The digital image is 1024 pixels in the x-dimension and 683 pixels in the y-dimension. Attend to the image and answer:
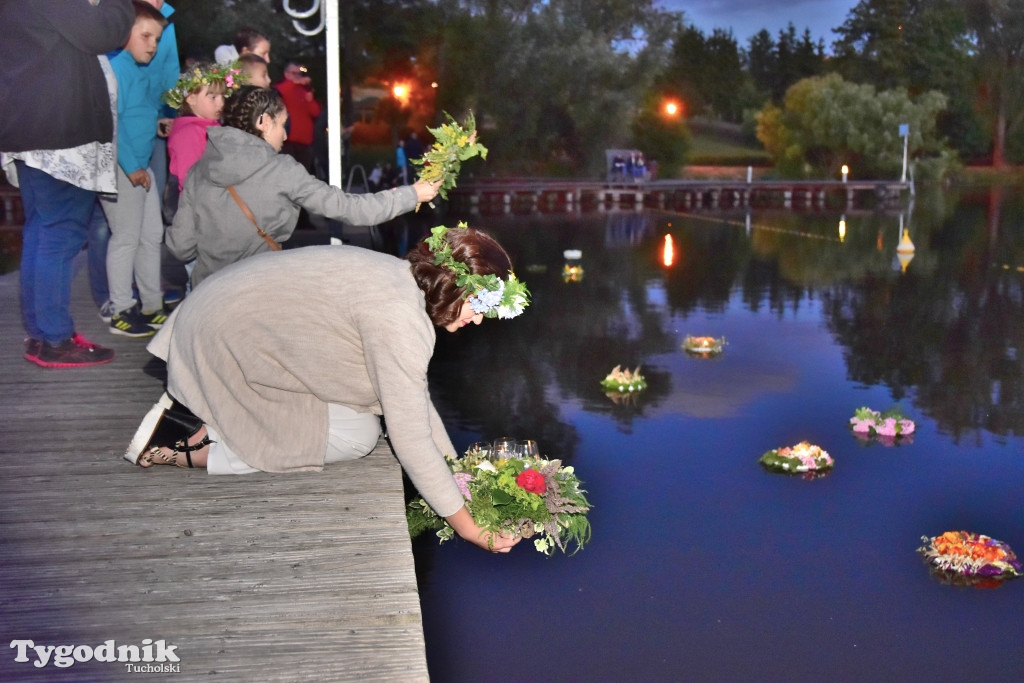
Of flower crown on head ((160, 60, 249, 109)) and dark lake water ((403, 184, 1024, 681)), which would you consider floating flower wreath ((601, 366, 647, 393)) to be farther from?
flower crown on head ((160, 60, 249, 109))

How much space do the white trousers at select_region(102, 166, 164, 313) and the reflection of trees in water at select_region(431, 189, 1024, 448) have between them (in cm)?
268

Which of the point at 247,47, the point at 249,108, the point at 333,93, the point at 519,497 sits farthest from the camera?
the point at 247,47

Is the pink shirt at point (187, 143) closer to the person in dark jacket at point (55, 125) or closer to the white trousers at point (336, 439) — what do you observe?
the person in dark jacket at point (55, 125)

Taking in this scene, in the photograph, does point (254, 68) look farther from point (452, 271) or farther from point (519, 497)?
point (519, 497)

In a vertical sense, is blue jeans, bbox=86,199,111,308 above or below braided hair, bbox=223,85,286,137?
below

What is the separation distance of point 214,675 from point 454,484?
42.8 inches

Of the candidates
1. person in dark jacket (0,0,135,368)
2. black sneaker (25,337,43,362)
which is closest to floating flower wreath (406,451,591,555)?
person in dark jacket (0,0,135,368)

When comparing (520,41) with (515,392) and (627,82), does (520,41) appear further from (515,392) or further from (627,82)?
(515,392)

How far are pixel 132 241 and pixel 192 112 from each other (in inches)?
33.8

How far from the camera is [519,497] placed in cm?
400

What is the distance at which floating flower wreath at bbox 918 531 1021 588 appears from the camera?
596cm

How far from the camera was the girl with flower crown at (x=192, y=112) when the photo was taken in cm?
682

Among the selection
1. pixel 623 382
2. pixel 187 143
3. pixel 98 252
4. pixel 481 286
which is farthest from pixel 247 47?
pixel 481 286

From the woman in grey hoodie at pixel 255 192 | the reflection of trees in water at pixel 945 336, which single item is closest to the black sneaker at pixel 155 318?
the woman in grey hoodie at pixel 255 192
